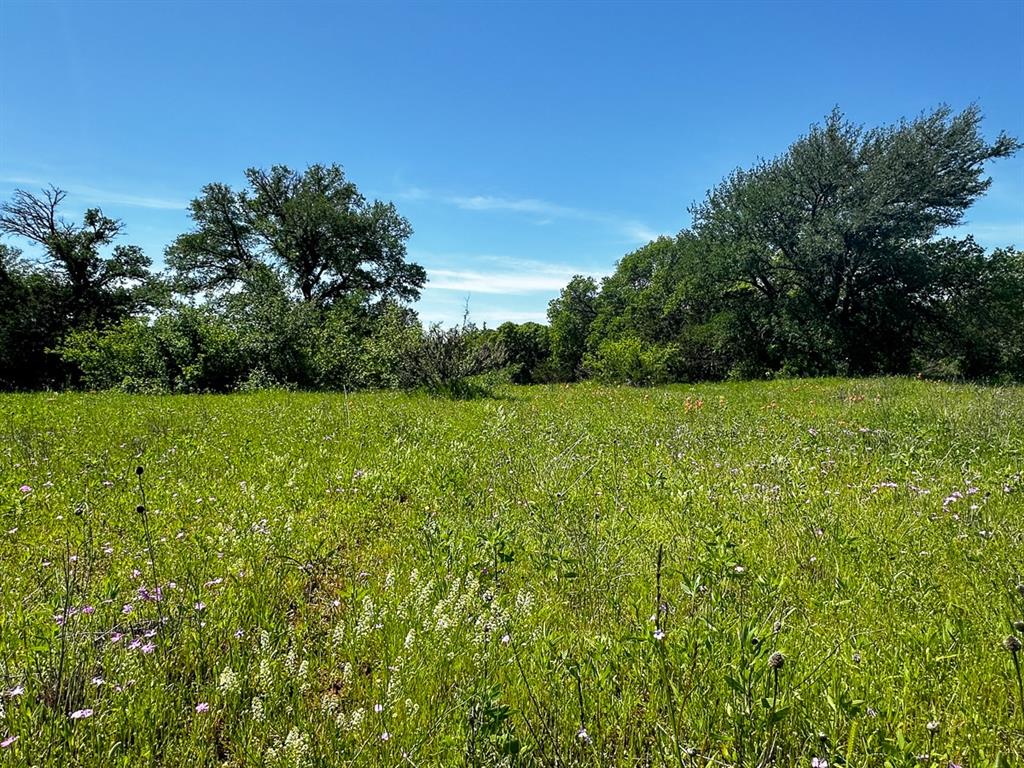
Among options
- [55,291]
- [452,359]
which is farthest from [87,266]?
[452,359]

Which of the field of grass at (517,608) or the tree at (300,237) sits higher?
the tree at (300,237)

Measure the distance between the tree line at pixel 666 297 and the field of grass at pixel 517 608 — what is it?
396 inches

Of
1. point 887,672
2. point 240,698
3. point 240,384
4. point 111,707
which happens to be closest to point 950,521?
point 887,672

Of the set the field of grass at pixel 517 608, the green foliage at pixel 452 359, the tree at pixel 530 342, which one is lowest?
the field of grass at pixel 517 608

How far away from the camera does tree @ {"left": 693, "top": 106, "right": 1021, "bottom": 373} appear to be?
22.7 metres

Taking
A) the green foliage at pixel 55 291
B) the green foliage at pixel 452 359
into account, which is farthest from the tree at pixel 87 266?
the green foliage at pixel 452 359

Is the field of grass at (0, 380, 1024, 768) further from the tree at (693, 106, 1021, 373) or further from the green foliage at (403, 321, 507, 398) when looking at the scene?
the tree at (693, 106, 1021, 373)

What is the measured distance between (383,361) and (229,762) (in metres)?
16.6

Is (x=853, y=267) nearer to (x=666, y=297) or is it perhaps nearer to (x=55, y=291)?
(x=666, y=297)

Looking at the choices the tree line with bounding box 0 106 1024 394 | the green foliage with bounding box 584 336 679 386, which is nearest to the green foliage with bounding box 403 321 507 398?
the tree line with bounding box 0 106 1024 394

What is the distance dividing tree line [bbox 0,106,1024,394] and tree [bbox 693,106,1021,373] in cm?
9

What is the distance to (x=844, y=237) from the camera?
76.9 feet

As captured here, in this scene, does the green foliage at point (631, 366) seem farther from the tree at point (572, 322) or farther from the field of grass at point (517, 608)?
the tree at point (572, 322)

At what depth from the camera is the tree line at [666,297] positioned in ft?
56.3
